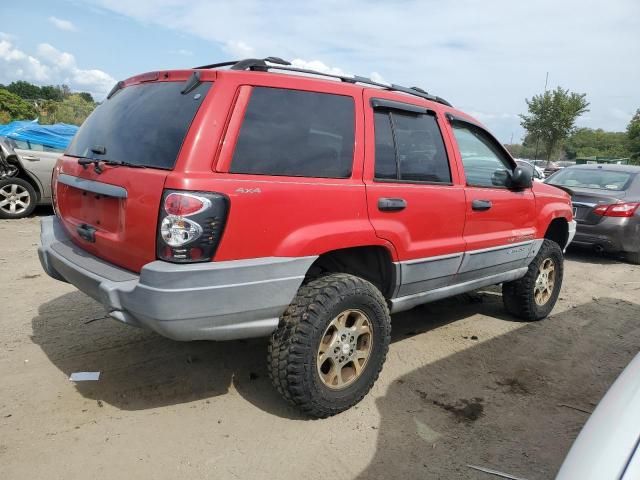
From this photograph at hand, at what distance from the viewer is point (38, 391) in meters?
3.13

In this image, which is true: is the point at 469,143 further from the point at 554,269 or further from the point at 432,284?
the point at 554,269

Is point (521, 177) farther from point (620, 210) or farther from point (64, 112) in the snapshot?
point (64, 112)

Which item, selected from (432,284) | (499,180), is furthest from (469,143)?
(432,284)

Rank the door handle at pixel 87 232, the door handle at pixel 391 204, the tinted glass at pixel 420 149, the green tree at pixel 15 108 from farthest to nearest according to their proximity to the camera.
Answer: the green tree at pixel 15 108 < the tinted glass at pixel 420 149 < the door handle at pixel 391 204 < the door handle at pixel 87 232

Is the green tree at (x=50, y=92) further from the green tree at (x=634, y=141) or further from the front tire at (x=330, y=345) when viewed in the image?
the front tire at (x=330, y=345)

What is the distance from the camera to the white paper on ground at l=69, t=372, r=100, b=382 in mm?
3272

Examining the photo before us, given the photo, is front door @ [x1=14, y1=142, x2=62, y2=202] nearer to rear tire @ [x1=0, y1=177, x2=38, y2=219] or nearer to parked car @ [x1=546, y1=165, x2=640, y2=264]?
rear tire @ [x1=0, y1=177, x2=38, y2=219]

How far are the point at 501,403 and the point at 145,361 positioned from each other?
7.88 ft

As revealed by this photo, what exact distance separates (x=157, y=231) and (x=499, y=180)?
2.85 meters

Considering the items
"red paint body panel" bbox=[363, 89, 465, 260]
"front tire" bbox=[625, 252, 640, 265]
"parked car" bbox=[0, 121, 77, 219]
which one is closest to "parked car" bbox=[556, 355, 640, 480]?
"red paint body panel" bbox=[363, 89, 465, 260]

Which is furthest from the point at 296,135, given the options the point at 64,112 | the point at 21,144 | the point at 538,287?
the point at 64,112

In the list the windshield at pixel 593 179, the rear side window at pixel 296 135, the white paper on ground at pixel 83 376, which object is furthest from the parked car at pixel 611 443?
the windshield at pixel 593 179

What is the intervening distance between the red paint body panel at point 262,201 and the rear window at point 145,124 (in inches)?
2.6

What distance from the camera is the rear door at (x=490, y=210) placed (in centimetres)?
387
